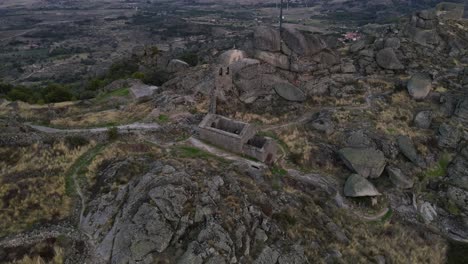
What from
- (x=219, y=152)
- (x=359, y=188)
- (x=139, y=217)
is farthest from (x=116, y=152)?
A: (x=359, y=188)

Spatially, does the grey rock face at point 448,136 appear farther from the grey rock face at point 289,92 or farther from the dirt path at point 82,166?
the dirt path at point 82,166

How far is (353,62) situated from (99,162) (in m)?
40.8

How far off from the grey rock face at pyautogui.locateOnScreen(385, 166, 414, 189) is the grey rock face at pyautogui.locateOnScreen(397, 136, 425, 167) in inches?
123

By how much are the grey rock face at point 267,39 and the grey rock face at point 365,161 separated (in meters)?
18.1

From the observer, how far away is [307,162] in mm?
31578

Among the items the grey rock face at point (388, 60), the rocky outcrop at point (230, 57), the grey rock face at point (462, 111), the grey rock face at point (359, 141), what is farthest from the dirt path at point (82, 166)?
the grey rock face at point (388, 60)

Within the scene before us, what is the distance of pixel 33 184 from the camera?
23312 mm

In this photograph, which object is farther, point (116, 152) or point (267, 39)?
point (267, 39)

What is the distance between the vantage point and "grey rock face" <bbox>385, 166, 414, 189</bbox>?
102 feet

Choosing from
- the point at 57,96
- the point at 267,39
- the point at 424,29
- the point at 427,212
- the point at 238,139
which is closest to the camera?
the point at 238,139

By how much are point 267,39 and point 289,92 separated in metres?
7.36

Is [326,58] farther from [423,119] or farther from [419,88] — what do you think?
[423,119]

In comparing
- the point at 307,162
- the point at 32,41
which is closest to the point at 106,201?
the point at 307,162

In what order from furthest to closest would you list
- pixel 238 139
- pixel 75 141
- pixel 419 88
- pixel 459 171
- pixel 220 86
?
pixel 419 88 < pixel 220 86 < pixel 459 171 < pixel 75 141 < pixel 238 139
